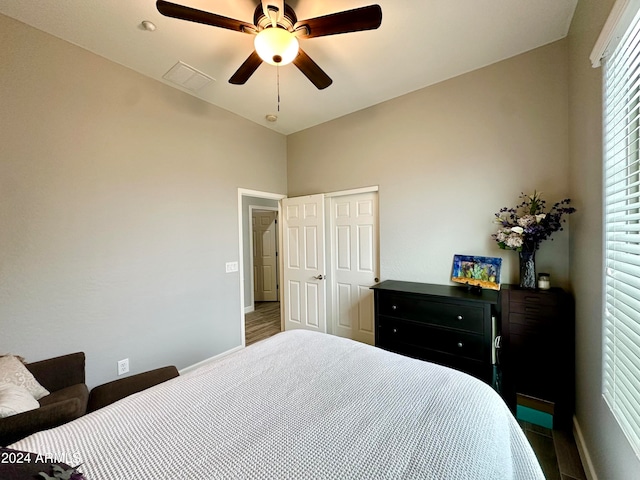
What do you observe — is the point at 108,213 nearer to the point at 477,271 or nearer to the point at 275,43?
the point at 275,43

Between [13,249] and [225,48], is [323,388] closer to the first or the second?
[13,249]

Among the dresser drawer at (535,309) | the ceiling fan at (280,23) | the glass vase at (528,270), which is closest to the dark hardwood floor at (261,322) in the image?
the dresser drawer at (535,309)

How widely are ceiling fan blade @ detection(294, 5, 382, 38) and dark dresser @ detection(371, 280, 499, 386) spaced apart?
2.01 meters

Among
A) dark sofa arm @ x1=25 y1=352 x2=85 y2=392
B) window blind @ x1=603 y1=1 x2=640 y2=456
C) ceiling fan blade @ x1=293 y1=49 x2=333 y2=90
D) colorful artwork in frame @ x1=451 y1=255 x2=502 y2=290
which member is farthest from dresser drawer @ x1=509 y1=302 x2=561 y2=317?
dark sofa arm @ x1=25 y1=352 x2=85 y2=392

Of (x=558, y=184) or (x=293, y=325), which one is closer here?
(x=558, y=184)

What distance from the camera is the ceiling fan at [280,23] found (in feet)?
4.47

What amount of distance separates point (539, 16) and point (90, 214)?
3742mm

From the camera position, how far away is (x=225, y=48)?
6.74ft

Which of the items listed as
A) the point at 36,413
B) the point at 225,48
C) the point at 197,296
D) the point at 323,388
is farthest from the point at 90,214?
the point at 323,388

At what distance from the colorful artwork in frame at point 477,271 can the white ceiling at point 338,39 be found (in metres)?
1.81

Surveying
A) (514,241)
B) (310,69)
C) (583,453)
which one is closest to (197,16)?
(310,69)

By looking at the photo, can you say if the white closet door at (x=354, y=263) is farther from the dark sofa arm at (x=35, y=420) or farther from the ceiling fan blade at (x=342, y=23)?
the dark sofa arm at (x=35, y=420)

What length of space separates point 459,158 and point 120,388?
333 cm

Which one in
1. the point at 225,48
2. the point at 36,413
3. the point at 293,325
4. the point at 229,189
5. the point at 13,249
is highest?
the point at 225,48
